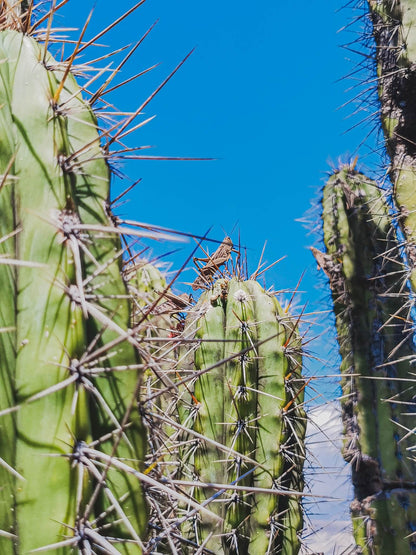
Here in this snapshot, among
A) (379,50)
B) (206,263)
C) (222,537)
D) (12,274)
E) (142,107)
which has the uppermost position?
(379,50)

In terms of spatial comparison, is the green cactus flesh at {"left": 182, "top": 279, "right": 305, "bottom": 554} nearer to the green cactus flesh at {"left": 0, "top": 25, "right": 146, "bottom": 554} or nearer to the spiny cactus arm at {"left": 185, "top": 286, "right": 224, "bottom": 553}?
the spiny cactus arm at {"left": 185, "top": 286, "right": 224, "bottom": 553}

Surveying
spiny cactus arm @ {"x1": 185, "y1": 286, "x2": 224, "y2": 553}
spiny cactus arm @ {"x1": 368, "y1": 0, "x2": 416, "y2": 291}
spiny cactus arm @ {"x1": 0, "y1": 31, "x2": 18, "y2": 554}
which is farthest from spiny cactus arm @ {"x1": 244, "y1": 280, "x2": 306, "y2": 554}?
spiny cactus arm @ {"x1": 0, "y1": 31, "x2": 18, "y2": 554}

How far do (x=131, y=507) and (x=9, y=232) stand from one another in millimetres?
563

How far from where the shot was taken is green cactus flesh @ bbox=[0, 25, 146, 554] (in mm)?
1046

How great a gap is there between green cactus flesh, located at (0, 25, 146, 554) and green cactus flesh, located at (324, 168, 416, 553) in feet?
8.75

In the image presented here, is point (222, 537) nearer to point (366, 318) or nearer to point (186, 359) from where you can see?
point (186, 359)

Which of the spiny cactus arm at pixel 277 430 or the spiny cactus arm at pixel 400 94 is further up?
the spiny cactus arm at pixel 400 94

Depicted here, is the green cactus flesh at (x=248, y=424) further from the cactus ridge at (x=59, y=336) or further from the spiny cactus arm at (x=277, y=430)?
the cactus ridge at (x=59, y=336)

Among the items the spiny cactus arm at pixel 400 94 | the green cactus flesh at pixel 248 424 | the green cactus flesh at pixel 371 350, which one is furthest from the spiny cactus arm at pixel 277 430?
the green cactus flesh at pixel 371 350

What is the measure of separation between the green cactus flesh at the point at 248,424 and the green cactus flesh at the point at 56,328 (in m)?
1.28

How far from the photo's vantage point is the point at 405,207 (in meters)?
3.32

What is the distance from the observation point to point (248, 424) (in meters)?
2.66

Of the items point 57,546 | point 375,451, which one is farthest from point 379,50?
point 57,546

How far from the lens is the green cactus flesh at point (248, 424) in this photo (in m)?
2.54
